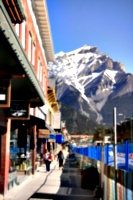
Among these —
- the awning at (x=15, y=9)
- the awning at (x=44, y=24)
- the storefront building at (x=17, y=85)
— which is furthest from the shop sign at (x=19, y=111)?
the awning at (x=44, y=24)

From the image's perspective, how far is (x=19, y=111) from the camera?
11430mm

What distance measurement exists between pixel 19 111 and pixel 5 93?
340cm

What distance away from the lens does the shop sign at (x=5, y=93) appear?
7.95 meters

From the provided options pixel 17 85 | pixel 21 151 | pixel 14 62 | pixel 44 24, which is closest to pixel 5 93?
pixel 14 62

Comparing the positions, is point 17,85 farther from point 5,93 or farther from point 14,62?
point 14,62

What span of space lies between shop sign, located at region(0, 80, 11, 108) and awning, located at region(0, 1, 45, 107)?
0.19 meters

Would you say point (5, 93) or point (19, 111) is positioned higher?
point (5, 93)

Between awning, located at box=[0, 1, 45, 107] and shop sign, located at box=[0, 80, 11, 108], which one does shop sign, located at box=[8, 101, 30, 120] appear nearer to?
awning, located at box=[0, 1, 45, 107]

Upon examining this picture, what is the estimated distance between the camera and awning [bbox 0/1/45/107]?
17.2 feet

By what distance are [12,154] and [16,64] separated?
974cm

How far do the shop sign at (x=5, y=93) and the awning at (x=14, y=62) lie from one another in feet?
0.61

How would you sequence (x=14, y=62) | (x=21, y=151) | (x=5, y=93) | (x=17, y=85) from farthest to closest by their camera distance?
(x=21, y=151) < (x=17, y=85) < (x=5, y=93) < (x=14, y=62)

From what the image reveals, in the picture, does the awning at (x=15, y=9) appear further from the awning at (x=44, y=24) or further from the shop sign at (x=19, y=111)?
the awning at (x=44, y=24)

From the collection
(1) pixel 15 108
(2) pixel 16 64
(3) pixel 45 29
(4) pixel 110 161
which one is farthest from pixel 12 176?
(3) pixel 45 29
